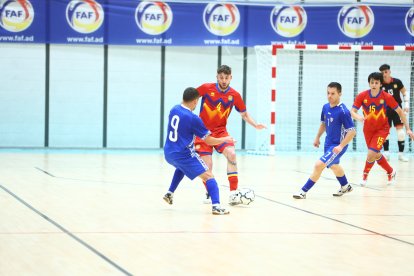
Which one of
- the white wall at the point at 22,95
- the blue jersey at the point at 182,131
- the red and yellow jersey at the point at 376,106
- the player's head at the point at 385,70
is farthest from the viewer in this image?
the white wall at the point at 22,95

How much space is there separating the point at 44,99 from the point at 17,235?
14.0m

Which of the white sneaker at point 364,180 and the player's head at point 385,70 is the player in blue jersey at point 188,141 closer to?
the white sneaker at point 364,180

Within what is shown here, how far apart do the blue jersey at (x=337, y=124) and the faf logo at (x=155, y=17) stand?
10258 mm

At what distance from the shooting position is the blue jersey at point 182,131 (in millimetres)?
8812

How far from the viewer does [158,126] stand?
21312 mm

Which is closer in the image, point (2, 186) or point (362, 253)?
point (362, 253)

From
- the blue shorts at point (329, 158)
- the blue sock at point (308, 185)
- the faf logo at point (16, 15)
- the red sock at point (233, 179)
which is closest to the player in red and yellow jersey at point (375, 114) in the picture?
the blue shorts at point (329, 158)

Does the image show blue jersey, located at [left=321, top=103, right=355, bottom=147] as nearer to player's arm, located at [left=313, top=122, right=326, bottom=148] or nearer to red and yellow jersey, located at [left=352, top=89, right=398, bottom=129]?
player's arm, located at [left=313, top=122, right=326, bottom=148]

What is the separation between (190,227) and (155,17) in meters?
13.5

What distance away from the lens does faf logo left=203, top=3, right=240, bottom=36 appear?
20.7 metres

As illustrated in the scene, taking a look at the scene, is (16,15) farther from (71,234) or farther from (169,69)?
(71,234)

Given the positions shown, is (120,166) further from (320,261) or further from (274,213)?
(320,261)

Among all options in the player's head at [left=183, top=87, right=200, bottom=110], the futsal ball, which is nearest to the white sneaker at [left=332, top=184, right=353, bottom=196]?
the futsal ball

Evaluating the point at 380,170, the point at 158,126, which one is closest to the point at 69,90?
the point at 158,126
